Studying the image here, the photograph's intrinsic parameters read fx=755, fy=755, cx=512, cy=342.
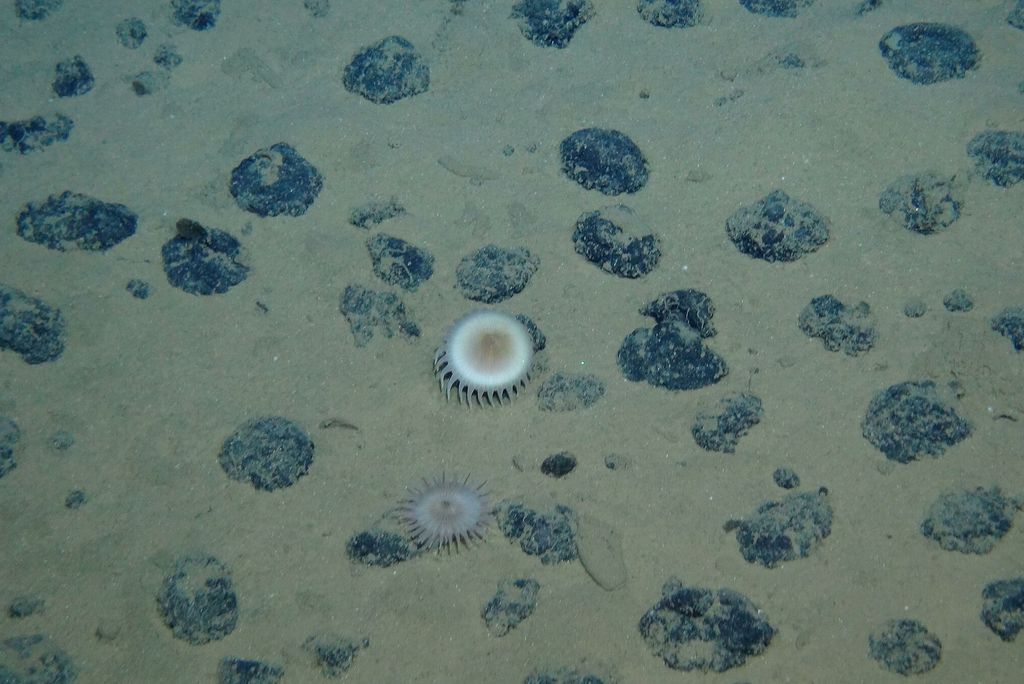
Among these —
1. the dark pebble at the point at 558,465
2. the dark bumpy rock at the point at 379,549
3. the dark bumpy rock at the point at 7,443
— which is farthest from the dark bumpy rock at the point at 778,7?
the dark bumpy rock at the point at 7,443

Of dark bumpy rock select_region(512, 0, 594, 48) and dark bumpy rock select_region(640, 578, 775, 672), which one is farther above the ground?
dark bumpy rock select_region(512, 0, 594, 48)

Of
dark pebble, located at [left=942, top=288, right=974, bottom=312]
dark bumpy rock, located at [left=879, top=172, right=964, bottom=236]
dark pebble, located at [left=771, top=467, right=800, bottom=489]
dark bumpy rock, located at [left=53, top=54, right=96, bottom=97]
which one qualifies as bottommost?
dark bumpy rock, located at [left=53, top=54, right=96, bottom=97]

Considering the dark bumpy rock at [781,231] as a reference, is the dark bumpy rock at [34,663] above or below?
below

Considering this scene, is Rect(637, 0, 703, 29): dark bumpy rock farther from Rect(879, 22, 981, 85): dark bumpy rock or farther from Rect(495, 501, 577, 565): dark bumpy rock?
Rect(495, 501, 577, 565): dark bumpy rock

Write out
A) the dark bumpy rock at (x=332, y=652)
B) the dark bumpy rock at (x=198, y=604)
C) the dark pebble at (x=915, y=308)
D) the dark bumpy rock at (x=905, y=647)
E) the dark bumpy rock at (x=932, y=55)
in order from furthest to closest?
the dark bumpy rock at (x=932, y=55) < the dark pebble at (x=915, y=308) < the dark bumpy rock at (x=198, y=604) < the dark bumpy rock at (x=332, y=652) < the dark bumpy rock at (x=905, y=647)

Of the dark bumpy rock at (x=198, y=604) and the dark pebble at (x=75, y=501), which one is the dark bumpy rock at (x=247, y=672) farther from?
the dark pebble at (x=75, y=501)

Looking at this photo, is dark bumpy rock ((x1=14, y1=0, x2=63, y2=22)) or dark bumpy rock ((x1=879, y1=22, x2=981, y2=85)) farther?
dark bumpy rock ((x1=14, y1=0, x2=63, y2=22))

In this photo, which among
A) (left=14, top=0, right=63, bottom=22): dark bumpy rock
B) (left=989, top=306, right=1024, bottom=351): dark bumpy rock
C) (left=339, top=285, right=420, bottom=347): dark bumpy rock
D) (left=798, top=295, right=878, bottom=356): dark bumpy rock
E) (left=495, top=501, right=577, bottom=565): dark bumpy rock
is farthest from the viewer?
(left=14, top=0, right=63, bottom=22): dark bumpy rock

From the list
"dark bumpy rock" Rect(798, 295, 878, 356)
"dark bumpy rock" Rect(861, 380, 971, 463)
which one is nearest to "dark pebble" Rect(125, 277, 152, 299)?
"dark bumpy rock" Rect(798, 295, 878, 356)
